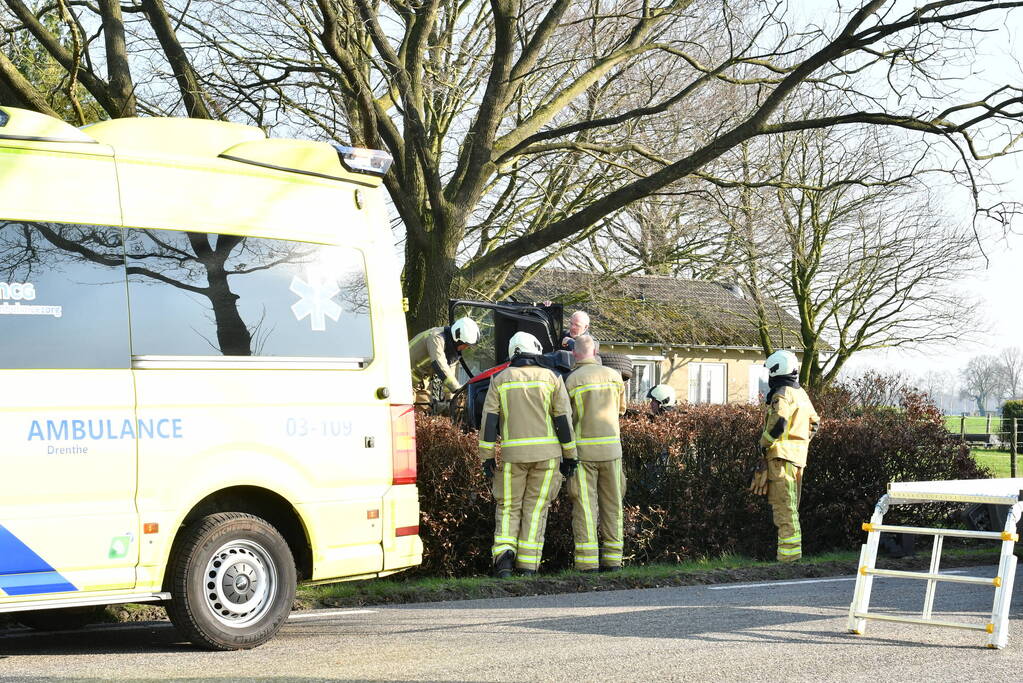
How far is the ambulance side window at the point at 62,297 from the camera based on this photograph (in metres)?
6.52

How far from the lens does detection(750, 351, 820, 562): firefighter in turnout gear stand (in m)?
11.6

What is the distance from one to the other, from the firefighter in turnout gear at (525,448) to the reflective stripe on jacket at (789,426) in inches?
84.7

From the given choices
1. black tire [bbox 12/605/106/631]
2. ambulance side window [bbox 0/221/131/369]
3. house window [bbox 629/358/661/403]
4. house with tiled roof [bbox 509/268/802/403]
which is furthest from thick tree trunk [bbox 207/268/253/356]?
house window [bbox 629/358/661/403]

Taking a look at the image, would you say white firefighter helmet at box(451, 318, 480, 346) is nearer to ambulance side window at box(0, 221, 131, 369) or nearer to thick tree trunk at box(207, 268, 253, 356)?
thick tree trunk at box(207, 268, 253, 356)

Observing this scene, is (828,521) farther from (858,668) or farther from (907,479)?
(858,668)

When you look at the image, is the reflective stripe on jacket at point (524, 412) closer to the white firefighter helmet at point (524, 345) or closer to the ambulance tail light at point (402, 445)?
the white firefighter helmet at point (524, 345)

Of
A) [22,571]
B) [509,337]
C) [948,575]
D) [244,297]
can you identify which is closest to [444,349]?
[509,337]

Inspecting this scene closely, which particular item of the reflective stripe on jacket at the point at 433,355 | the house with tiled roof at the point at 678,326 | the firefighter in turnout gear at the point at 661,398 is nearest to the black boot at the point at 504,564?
the reflective stripe on jacket at the point at 433,355

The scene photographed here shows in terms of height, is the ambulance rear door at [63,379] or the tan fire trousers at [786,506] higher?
the ambulance rear door at [63,379]

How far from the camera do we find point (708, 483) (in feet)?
38.7

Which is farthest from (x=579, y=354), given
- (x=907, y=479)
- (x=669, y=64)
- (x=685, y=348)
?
(x=685, y=348)

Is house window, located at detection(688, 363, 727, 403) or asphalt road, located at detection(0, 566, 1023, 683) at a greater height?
house window, located at detection(688, 363, 727, 403)

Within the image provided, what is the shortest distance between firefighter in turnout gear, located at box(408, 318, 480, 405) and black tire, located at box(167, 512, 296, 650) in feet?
16.0

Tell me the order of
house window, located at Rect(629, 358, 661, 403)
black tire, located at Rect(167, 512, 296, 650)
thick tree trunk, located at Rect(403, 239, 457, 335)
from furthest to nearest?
house window, located at Rect(629, 358, 661, 403) → thick tree trunk, located at Rect(403, 239, 457, 335) → black tire, located at Rect(167, 512, 296, 650)
